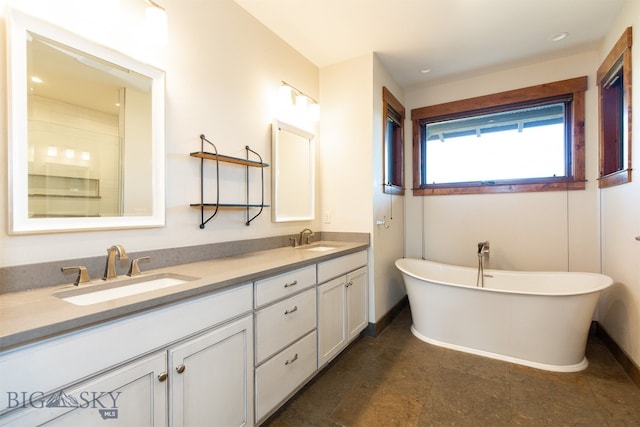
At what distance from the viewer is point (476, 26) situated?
2.33 meters

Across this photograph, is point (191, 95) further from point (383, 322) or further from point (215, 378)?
point (383, 322)

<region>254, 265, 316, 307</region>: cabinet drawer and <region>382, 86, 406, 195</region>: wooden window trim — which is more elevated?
<region>382, 86, 406, 195</region>: wooden window trim

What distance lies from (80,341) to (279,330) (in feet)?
3.06

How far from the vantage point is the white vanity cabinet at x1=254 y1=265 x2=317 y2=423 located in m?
1.47

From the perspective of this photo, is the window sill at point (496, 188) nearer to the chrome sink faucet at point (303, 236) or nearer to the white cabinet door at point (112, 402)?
the chrome sink faucet at point (303, 236)

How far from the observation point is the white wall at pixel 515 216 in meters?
2.72

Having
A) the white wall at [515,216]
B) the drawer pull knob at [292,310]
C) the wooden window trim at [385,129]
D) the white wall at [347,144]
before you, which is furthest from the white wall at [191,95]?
the white wall at [515,216]

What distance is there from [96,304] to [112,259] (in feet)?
1.55

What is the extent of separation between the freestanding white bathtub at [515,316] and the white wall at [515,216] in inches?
15.9

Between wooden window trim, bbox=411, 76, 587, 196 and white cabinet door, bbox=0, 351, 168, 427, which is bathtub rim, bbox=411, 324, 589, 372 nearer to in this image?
wooden window trim, bbox=411, 76, 587, 196

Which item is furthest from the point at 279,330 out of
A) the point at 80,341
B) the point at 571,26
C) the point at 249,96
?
the point at 571,26

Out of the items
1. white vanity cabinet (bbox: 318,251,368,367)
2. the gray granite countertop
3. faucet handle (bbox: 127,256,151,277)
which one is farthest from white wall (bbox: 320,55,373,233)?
faucet handle (bbox: 127,256,151,277)

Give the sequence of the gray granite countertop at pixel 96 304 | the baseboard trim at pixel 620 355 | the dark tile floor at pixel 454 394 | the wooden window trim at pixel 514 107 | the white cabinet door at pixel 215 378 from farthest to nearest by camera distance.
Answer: the wooden window trim at pixel 514 107, the baseboard trim at pixel 620 355, the dark tile floor at pixel 454 394, the white cabinet door at pixel 215 378, the gray granite countertop at pixel 96 304

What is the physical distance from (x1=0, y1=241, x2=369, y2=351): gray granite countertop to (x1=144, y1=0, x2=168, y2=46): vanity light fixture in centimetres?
121
